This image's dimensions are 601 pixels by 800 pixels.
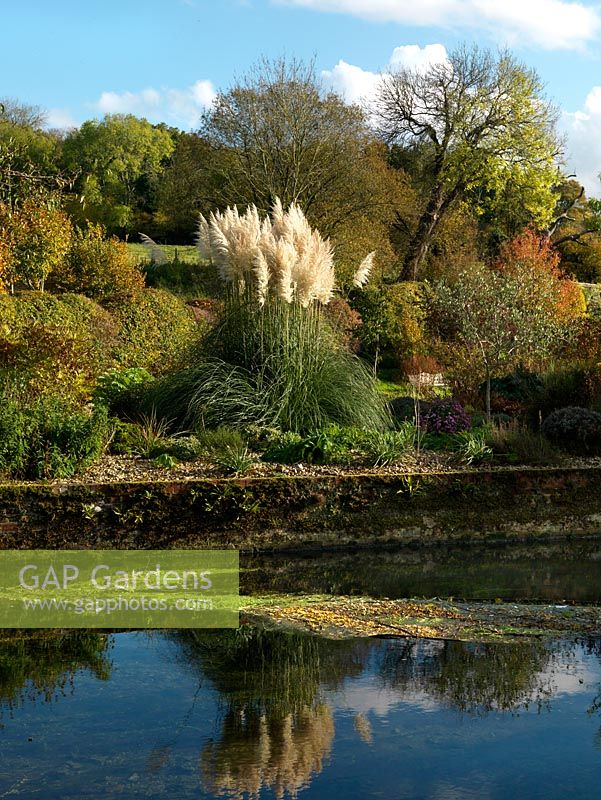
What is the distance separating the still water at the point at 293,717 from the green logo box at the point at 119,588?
0.38m

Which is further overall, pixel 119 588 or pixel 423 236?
pixel 423 236

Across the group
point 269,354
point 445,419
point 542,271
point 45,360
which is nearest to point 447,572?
point 269,354

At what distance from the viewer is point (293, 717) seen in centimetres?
507

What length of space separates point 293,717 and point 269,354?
6788mm

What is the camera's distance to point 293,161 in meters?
28.7

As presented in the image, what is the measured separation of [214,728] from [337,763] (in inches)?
29.2

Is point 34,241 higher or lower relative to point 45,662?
higher

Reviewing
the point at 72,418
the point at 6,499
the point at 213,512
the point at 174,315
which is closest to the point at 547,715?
the point at 213,512

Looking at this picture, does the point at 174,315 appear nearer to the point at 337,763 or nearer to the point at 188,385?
the point at 188,385

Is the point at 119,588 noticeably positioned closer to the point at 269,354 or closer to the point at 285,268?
the point at 269,354

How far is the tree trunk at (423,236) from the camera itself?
32.9m

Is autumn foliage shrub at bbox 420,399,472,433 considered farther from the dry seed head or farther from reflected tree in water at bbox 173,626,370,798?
reflected tree in water at bbox 173,626,370,798

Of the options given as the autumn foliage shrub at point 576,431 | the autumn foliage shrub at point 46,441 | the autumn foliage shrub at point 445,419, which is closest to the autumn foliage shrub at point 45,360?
the autumn foliage shrub at point 46,441

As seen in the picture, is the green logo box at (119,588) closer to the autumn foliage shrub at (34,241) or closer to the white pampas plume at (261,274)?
the white pampas plume at (261,274)
